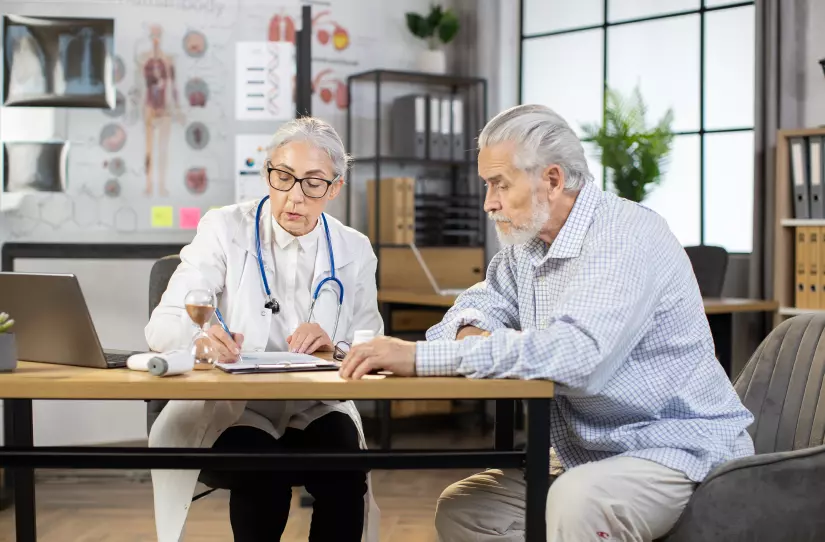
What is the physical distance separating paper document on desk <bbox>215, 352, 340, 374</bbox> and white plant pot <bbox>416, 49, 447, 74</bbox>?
3.95 metres

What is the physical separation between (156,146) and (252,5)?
913 mm

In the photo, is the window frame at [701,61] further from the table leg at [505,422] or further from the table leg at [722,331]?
the table leg at [505,422]

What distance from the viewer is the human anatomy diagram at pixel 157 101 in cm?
507

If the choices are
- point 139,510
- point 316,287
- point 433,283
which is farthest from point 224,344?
point 433,283

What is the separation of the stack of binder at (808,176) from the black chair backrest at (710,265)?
15.9 inches

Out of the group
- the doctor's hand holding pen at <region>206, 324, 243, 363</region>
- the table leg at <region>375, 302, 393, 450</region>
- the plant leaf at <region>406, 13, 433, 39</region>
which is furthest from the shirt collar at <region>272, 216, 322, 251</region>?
the plant leaf at <region>406, 13, 433, 39</region>

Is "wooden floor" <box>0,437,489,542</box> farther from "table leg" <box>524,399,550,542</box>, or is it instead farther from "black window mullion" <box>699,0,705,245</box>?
"black window mullion" <box>699,0,705,245</box>

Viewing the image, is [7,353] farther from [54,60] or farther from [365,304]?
[54,60]

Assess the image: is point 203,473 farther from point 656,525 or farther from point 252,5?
point 252,5

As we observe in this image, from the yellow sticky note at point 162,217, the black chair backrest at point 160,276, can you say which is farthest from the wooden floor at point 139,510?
the yellow sticky note at point 162,217

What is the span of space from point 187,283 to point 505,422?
84cm

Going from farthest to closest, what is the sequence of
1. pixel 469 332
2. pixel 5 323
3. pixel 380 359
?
pixel 469 332 → pixel 5 323 → pixel 380 359

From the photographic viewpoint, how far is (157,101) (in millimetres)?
5094

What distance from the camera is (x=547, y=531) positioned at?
1.86 metres
